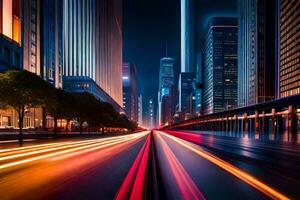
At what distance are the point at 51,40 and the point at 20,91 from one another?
80.7 m

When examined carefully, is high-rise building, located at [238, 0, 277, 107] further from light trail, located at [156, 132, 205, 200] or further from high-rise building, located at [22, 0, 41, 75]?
light trail, located at [156, 132, 205, 200]

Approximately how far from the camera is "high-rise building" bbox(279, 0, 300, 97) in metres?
136

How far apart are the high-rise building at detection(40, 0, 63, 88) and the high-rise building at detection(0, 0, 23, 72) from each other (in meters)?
22.5

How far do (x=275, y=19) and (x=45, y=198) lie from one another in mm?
170958

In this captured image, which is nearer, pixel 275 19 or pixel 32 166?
pixel 32 166

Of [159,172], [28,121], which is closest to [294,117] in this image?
[28,121]

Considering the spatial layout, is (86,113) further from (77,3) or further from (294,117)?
(77,3)

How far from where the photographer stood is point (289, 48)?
469 feet

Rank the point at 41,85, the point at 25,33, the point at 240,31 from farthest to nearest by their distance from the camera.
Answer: the point at 240,31 < the point at 25,33 < the point at 41,85

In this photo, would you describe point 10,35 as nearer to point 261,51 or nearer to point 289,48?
point 289,48

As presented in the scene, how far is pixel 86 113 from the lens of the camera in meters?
78.9

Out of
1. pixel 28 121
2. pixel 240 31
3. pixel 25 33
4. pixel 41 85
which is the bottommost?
pixel 28 121

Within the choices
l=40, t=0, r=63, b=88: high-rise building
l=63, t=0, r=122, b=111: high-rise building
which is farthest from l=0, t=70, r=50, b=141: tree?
l=63, t=0, r=122, b=111: high-rise building

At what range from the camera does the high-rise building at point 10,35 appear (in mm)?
73500
